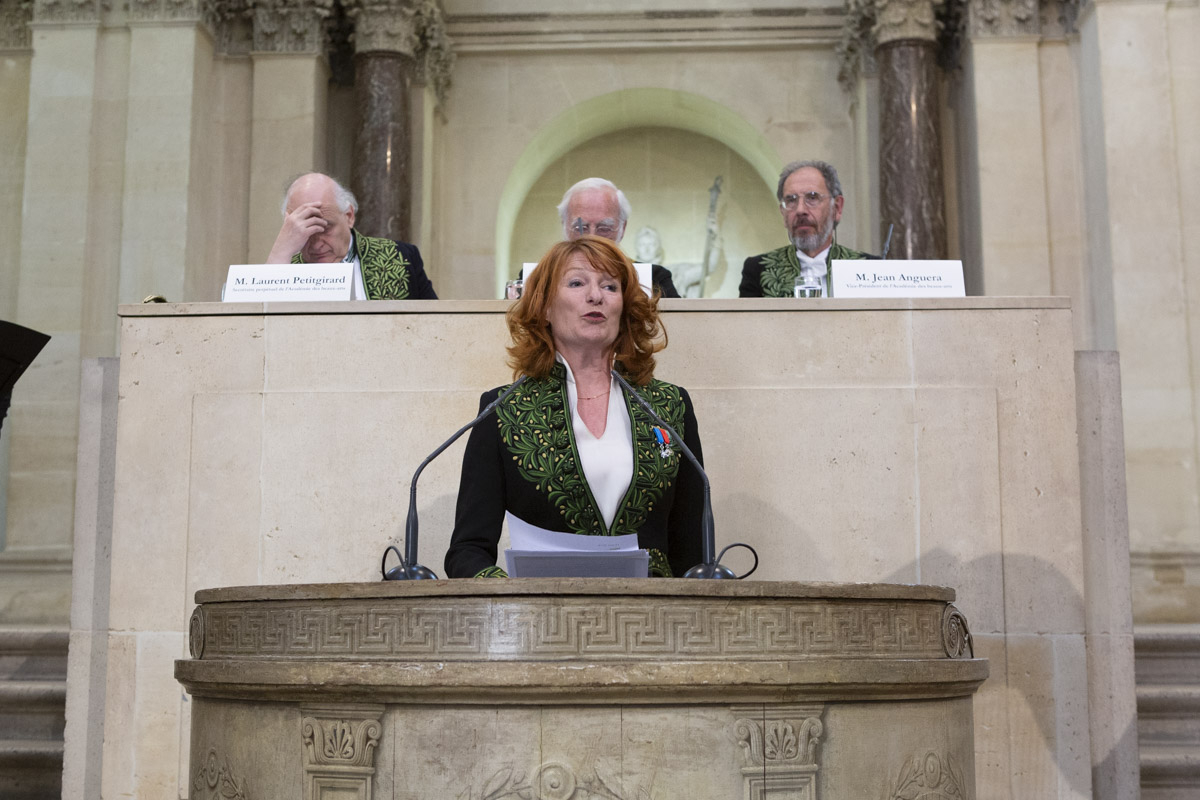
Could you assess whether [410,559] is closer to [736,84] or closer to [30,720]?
[30,720]

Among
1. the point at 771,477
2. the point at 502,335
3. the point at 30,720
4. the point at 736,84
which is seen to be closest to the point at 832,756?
the point at 771,477

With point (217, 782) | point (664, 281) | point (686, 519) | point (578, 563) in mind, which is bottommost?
point (217, 782)

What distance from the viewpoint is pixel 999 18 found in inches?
417

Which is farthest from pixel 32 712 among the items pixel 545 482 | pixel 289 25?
pixel 289 25

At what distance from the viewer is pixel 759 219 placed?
13.0 metres

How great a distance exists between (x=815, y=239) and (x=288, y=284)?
100 inches

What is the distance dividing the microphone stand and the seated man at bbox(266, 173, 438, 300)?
2.26m

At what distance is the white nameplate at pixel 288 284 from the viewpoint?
16.6ft

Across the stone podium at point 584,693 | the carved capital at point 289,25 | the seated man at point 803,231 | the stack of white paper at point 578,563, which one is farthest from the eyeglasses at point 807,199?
the carved capital at point 289,25

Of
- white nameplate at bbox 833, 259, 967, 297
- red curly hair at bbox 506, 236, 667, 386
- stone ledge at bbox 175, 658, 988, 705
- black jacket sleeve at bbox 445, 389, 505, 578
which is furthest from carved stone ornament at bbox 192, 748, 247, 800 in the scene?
white nameplate at bbox 833, 259, 967, 297

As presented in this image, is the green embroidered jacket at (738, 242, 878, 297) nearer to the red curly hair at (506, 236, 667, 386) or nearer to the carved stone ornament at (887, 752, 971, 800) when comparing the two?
the red curly hair at (506, 236, 667, 386)

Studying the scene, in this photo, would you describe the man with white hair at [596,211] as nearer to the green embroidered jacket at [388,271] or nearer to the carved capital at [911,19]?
the green embroidered jacket at [388,271]

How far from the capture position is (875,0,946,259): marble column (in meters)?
10.6

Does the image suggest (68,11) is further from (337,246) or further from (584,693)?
(584,693)
